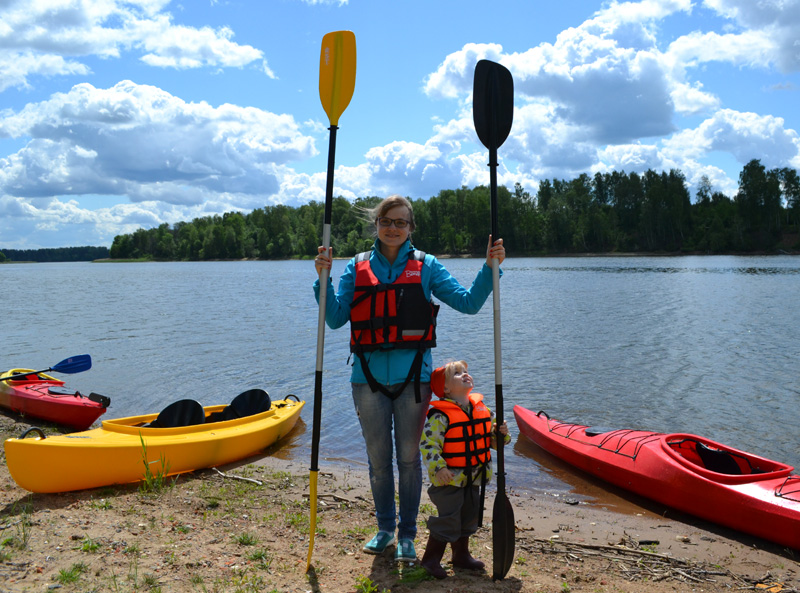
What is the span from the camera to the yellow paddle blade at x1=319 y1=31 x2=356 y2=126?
4016 mm

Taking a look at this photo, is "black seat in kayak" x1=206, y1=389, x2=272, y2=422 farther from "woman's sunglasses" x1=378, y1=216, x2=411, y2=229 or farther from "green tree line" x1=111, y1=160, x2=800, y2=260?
"green tree line" x1=111, y1=160, x2=800, y2=260

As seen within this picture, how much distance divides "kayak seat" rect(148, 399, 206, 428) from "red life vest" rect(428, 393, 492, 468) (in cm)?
434

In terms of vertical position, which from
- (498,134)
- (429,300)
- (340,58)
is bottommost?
(429,300)

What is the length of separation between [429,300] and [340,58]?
5.88ft

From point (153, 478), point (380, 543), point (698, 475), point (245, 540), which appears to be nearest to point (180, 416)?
point (153, 478)

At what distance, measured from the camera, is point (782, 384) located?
38.7 ft

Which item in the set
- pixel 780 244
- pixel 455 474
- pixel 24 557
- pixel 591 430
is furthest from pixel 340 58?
pixel 780 244

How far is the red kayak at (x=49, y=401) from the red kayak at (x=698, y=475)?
6.04 meters

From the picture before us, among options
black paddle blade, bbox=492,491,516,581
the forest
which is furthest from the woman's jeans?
the forest

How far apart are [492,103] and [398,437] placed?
2.22 metres

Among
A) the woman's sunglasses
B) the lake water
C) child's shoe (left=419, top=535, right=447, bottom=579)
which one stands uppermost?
the woman's sunglasses

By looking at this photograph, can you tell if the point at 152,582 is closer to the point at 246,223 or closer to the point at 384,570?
the point at 384,570

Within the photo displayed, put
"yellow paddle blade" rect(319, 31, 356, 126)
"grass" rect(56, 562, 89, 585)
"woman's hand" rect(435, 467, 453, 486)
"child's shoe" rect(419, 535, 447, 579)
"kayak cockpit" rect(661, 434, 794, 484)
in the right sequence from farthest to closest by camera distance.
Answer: "kayak cockpit" rect(661, 434, 794, 484) → "yellow paddle blade" rect(319, 31, 356, 126) → "child's shoe" rect(419, 535, 447, 579) → "woman's hand" rect(435, 467, 453, 486) → "grass" rect(56, 562, 89, 585)

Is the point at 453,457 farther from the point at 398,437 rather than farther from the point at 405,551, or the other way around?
the point at 405,551
